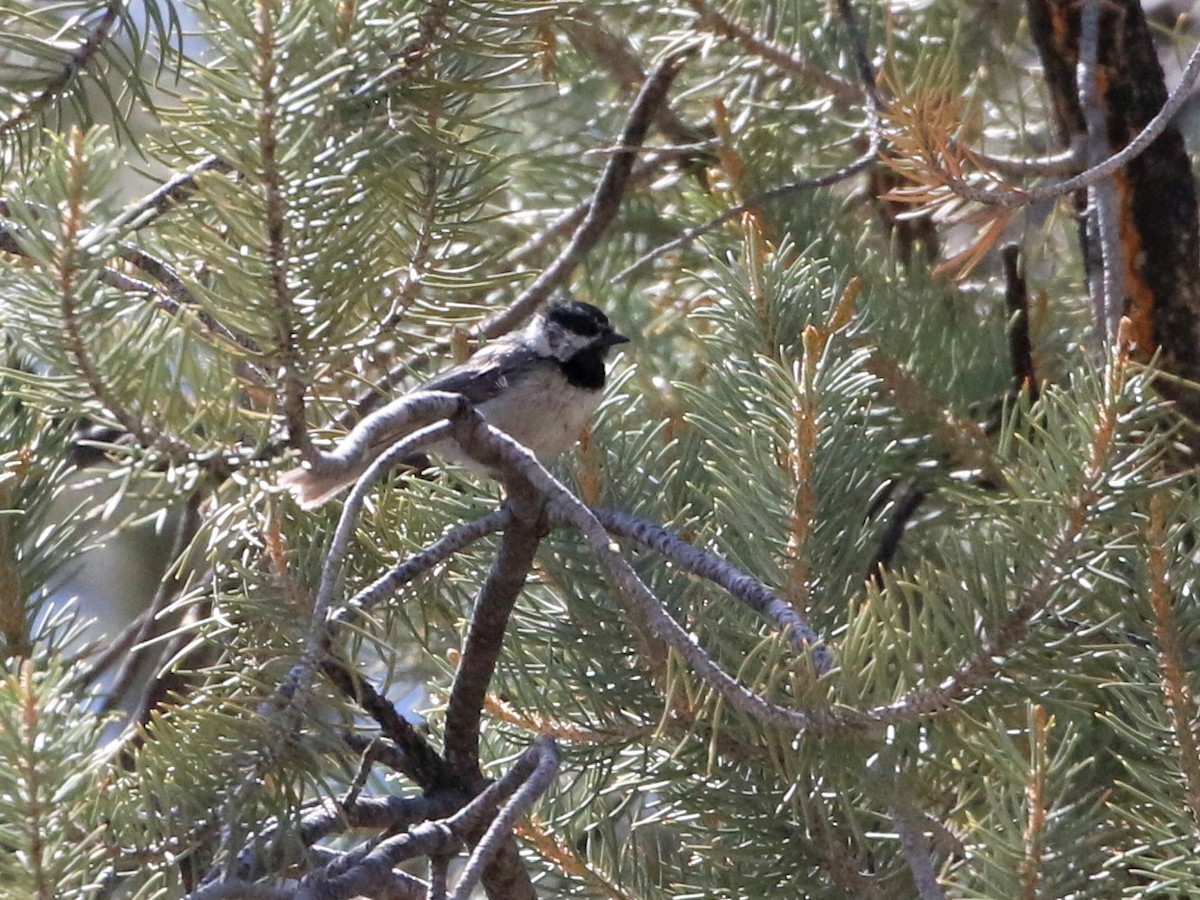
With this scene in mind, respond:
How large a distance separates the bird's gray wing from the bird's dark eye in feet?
0.29

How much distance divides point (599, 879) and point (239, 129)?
1000mm

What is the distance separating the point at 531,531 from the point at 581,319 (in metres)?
1.51

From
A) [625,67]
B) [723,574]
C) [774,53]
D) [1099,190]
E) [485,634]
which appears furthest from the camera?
[625,67]

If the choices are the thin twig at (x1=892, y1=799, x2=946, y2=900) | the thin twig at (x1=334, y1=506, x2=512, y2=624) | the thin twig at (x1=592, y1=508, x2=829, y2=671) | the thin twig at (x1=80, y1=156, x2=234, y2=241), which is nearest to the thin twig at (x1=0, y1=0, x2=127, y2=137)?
the thin twig at (x1=80, y1=156, x2=234, y2=241)

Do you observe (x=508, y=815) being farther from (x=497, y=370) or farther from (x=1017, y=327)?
(x=497, y=370)

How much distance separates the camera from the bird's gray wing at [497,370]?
8.91 feet

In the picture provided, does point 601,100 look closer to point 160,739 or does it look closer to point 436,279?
point 436,279

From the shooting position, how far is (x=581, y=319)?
282 centimetres

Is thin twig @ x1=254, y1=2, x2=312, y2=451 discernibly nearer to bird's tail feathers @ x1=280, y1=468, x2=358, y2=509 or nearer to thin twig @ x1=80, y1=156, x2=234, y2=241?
thin twig @ x1=80, y1=156, x2=234, y2=241

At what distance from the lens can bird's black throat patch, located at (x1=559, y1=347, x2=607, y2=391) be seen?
2.73 metres

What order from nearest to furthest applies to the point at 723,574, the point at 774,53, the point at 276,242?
the point at 276,242 < the point at 723,574 < the point at 774,53

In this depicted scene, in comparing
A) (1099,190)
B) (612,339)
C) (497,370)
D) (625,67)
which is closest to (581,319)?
(612,339)

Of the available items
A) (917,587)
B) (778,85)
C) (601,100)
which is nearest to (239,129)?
(917,587)

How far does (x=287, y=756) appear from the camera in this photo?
1121mm
